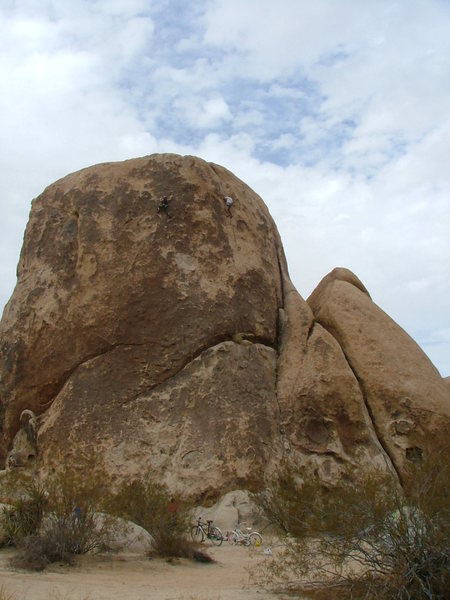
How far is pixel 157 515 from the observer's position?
8.10m

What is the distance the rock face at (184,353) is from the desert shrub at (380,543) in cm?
456

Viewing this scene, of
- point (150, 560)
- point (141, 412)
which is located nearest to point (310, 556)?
point (150, 560)

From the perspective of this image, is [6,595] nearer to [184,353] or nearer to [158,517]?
[158,517]

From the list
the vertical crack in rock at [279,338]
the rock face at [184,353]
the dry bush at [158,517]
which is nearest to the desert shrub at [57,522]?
the dry bush at [158,517]

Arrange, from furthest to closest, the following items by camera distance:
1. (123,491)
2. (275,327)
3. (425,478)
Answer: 1. (275,327)
2. (123,491)
3. (425,478)

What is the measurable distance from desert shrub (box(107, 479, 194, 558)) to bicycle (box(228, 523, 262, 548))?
2.38ft

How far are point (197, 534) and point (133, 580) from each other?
2.76 metres

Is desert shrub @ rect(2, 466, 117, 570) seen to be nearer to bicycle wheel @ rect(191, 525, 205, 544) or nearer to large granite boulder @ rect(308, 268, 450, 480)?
bicycle wheel @ rect(191, 525, 205, 544)

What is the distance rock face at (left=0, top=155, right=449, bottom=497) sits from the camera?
36.1ft

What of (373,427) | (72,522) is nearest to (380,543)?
(72,522)

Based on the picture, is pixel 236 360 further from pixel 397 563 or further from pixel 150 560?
pixel 397 563

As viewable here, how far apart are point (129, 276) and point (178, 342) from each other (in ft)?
4.58

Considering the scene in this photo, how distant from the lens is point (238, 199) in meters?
13.4

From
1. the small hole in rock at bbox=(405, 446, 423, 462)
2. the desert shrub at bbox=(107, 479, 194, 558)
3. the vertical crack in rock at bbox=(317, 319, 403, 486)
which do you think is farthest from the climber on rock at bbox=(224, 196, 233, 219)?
the desert shrub at bbox=(107, 479, 194, 558)
